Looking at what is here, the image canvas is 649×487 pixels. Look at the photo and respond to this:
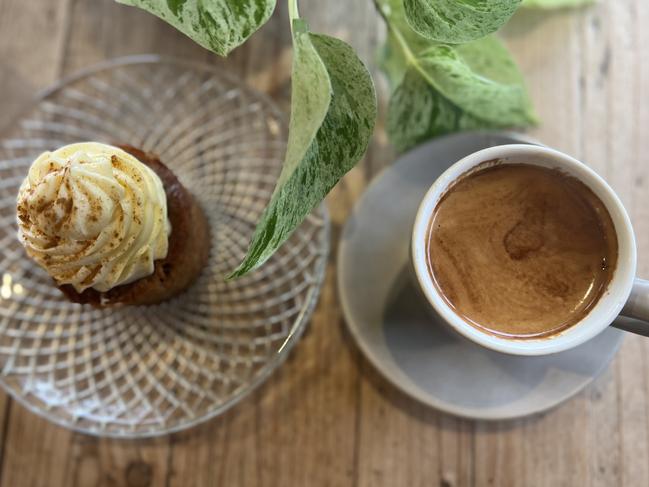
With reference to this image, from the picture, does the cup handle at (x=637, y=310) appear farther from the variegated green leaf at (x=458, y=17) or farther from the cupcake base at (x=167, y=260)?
the cupcake base at (x=167, y=260)

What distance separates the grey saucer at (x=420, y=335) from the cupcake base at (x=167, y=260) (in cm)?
22

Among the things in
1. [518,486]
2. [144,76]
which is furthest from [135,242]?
[518,486]

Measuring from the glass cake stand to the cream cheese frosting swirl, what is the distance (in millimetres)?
158

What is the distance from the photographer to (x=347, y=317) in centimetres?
88

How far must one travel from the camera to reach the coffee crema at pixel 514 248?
2.42ft

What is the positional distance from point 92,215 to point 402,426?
535 millimetres

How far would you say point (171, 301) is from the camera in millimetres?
917

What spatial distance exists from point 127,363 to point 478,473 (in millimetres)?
545

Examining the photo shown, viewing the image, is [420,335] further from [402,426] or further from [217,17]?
[217,17]

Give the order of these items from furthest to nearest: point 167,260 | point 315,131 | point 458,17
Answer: point 167,260, point 458,17, point 315,131

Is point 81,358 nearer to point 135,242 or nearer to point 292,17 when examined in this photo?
point 135,242

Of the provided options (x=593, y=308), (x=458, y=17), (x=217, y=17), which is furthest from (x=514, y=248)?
(x=217, y=17)

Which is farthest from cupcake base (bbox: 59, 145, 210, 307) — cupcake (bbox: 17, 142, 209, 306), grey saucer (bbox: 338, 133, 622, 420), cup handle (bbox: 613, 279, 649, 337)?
cup handle (bbox: 613, 279, 649, 337)

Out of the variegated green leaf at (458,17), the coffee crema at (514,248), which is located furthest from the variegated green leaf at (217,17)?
the coffee crema at (514,248)
